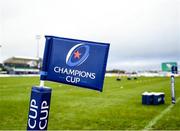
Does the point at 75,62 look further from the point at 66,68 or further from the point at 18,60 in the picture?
the point at 18,60

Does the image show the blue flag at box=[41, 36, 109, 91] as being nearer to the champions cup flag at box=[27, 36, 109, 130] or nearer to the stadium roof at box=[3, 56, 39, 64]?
the champions cup flag at box=[27, 36, 109, 130]

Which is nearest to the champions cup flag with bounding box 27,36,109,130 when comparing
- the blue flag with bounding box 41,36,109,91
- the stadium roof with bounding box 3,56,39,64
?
the blue flag with bounding box 41,36,109,91

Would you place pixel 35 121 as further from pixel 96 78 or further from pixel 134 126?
pixel 134 126

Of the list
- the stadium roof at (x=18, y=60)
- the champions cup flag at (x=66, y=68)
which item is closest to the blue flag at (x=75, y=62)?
the champions cup flag at (x=66, y=68)

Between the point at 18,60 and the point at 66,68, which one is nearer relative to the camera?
the point at 66,68

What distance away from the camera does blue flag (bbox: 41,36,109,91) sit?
330 cm

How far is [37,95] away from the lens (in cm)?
327

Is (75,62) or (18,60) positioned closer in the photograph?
(75,62)

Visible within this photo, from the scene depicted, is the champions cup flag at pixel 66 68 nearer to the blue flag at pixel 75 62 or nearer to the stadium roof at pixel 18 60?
the blue flag at pixel 75 62

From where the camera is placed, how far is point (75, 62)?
3.39 m

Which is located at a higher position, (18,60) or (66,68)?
(18,60)

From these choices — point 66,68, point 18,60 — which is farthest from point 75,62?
point 18,60

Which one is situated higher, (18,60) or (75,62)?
(18,60)

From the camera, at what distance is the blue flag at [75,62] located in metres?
3.30
